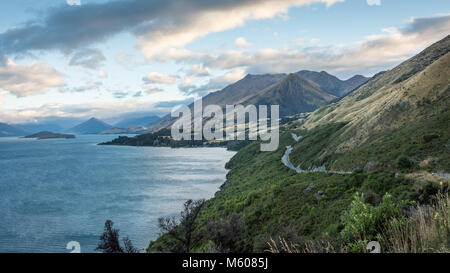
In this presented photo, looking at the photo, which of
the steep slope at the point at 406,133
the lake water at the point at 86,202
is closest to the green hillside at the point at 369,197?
the steep slope at the point at 406,133

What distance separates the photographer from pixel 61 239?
46875 millimetres

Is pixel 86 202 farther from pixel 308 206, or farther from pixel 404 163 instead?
pixel 404 163

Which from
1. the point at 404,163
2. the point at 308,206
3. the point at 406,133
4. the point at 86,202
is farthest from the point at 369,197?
the point at 86,202

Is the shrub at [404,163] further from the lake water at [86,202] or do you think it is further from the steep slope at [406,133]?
the lake water at [86,202]

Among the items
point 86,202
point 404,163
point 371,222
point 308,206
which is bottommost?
point 86,202

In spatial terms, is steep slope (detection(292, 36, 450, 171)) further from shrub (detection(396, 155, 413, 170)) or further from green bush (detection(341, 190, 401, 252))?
green bush (detection(341, 190, 401, 252))

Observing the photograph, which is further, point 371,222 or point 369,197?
point 369,197

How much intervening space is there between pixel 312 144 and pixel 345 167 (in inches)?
1397

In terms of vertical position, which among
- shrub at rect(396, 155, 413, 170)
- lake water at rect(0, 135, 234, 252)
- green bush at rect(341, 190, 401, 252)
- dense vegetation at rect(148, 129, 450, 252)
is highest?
green bush at rect(341, 190, 401, 252)

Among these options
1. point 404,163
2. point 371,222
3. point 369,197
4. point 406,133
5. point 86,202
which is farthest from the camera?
point 86,202

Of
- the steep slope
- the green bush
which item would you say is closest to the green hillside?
the green bush

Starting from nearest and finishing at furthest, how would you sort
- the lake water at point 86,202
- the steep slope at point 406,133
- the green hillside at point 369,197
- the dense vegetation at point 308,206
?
1. the green hillside at point 369,197
2. the dense vegetation at point 308,206
3. the steep slope at point 406,133
4. the lake water at point 86,202

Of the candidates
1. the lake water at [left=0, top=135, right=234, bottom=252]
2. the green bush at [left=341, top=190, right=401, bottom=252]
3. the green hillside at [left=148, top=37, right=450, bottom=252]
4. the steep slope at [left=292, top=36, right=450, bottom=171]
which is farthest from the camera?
the lake water at [left=0, top=135, right=234, bottom=252]
